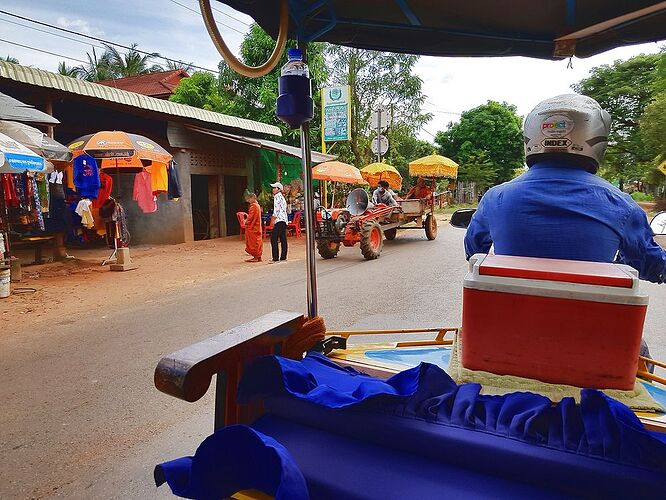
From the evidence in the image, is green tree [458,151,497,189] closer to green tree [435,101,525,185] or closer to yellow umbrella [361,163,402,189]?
green tree [435,101,525,185]

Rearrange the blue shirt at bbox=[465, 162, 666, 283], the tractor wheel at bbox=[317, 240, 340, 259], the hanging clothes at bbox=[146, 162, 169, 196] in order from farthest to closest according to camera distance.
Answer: the tractor wheel at bbox=[317, 240, 340, 259], the hanging clothes at bbox=[146, 162, 169, 196], the blue shirt at bbox=[465, 162, 666, 283]

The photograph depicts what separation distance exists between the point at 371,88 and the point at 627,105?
557 inches

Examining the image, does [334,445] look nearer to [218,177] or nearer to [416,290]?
[416,290]

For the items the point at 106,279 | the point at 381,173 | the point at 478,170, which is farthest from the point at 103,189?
the point at 478,170

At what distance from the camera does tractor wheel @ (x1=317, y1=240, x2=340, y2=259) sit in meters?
11.4

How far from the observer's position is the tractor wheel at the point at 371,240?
10.9 m

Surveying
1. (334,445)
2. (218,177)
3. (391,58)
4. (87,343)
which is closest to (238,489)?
(334,445)

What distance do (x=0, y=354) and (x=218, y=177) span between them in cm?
1151

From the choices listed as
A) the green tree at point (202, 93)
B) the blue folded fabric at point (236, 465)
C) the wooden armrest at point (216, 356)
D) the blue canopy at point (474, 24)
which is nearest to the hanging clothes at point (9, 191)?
the blue canopy at point (474, 24)

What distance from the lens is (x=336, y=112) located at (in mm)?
16328

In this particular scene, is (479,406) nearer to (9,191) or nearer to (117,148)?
(117,148)

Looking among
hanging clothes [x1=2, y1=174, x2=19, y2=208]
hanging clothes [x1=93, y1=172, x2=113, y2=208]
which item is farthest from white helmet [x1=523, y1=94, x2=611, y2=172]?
hanging clothes [x1=93, y1=172, x2=113, y2=208]

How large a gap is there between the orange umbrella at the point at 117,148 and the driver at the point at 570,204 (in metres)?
8.49

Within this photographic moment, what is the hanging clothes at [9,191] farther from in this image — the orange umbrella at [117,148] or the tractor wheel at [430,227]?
the tractor wheel at [430,227]
